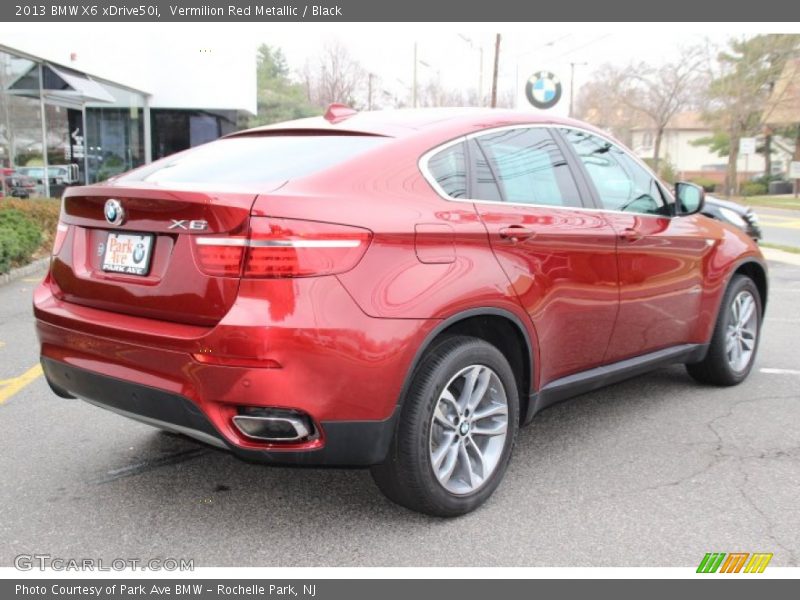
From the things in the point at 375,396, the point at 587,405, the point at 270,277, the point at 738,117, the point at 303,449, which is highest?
the point at 738,117

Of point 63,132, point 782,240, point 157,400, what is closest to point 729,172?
point 782,240

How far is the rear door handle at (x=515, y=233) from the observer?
11.1 feet

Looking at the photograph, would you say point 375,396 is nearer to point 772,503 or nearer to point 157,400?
point 157,400

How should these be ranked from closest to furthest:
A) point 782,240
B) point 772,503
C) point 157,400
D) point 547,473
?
point 157,400
point 772,503
point 547,473
point 782,240

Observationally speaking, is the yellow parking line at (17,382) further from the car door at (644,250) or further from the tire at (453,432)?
the car door at (644,250)

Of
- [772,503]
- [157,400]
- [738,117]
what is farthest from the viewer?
[738,117]

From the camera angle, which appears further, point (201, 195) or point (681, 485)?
point (681, 485)

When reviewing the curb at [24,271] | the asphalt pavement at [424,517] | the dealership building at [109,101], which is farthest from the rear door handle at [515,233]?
the dealership building at [109,101]

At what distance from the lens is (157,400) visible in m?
2.93

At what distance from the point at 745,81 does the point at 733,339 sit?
1632 inches

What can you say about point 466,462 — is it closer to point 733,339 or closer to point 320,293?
point 320,293

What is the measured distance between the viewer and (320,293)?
2752mm

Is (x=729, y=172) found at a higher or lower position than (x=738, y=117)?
lower

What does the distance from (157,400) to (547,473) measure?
77.6 inches
